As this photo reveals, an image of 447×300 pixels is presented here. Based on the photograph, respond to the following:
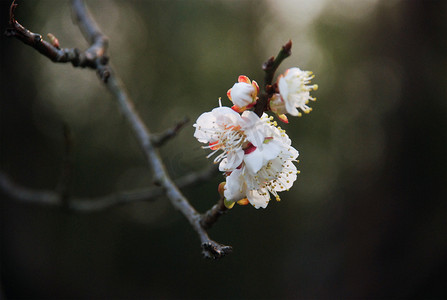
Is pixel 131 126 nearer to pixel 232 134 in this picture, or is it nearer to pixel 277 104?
pixel 232 134

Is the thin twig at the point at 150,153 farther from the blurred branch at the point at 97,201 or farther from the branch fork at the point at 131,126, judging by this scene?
the blurred branch at the point at 97,201

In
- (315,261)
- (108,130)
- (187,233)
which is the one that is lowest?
(315,261)

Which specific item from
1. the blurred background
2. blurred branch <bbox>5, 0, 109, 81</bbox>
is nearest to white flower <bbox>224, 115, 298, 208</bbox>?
blurred branch <bbox>5, 0, 109, 81</bbox>

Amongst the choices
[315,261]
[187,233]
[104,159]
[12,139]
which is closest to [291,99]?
[12,139]

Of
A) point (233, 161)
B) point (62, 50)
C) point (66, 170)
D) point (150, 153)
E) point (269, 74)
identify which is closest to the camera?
point (269, 74)

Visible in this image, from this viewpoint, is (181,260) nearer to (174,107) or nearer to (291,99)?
(174,107)

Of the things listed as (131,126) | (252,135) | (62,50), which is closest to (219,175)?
(131,126)

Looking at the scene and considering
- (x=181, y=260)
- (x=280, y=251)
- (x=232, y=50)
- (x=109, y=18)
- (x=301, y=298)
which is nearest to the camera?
(x=301, y=298)

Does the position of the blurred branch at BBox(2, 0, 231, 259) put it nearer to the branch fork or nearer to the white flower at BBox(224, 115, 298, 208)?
the branch fork

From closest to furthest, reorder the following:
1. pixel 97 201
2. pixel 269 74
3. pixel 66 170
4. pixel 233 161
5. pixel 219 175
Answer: pixel 269 74 < pixel 233 161 < pixel 66 170 < pixel 97 201 < pixel 219 175
